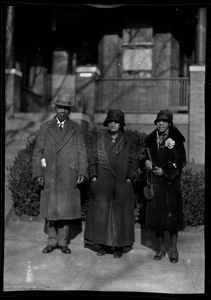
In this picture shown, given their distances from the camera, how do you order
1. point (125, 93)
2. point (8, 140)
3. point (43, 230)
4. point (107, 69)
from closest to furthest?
1. point (43, 230)
2. point (8, 140)
3. point (125, 93)
4. point (107, 69)

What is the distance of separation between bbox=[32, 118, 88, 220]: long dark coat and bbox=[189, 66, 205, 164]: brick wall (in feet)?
13.3

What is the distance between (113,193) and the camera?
5.38 m

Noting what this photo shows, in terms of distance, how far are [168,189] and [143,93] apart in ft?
18.4

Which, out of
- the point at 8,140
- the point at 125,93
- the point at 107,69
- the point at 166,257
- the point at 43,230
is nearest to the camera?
the point at 166,257

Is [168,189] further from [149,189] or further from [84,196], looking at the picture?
[84,196]

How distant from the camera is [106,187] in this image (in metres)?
5.38

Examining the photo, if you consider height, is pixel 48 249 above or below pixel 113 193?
below

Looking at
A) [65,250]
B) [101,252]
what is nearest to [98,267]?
[101,252]

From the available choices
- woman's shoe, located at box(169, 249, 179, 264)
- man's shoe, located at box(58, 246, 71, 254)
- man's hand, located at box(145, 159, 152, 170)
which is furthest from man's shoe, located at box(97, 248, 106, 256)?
man's hand, located at box(145, 159, 152, 170)

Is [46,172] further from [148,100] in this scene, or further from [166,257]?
[148,100]
